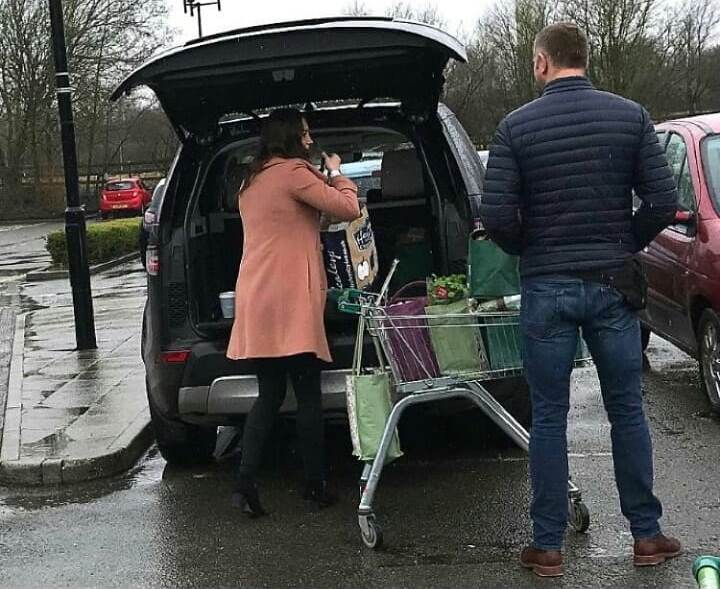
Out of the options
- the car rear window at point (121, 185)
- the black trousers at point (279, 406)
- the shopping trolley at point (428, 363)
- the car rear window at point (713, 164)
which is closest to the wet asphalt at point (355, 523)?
the shopping trolley at point (428, 363)

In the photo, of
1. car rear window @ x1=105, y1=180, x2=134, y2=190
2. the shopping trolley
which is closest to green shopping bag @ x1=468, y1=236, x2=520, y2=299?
the shopping trolley

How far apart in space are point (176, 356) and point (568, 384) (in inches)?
83.6

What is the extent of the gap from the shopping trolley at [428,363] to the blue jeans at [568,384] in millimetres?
378

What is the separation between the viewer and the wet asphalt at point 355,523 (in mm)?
4355

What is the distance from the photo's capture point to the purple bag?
15.2ft

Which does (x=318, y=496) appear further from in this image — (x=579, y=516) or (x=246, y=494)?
(x=579, y=516)

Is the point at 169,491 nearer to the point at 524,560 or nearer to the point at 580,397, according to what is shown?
the point at 524,560

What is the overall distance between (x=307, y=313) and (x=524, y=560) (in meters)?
1.48

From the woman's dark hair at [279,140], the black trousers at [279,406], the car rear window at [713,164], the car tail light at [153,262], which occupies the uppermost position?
the woman's dark hair at [279,140]

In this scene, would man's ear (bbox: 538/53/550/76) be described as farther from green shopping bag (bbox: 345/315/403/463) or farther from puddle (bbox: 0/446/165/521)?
puddle (bbox: 0/446/165/521)

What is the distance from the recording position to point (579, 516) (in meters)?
4.57

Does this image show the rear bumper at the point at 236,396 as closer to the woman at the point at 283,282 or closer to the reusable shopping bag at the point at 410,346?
the woman at the point at 283,282

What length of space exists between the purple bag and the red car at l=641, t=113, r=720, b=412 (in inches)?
82.0

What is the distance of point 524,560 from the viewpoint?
4238 millimetres
